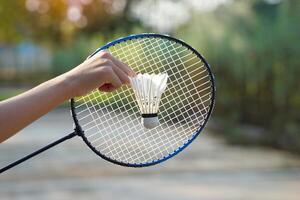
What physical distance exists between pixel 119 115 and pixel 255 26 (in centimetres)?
907

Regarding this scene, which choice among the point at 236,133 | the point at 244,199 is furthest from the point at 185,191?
the point at 236,133

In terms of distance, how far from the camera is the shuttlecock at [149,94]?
1.58m

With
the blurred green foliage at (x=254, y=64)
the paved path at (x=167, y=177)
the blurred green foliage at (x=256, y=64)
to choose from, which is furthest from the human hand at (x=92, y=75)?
the blurred green foliage at (x=256, y=64)

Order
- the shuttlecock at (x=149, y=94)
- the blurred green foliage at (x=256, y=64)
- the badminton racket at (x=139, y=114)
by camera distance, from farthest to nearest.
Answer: the blurred green foliage at (x=256, y=64)
the badminton racket at (x=139, y=114)
the shuttlecock at (x=149, y=94)

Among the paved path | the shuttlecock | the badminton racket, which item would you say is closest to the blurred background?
the paved path

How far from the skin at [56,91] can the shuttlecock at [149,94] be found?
29 centimetres

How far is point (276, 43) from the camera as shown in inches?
418

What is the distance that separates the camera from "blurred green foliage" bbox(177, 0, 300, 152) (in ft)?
33.8

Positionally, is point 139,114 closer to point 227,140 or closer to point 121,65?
point 121,65

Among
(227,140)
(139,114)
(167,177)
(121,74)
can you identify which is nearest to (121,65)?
(121,74)

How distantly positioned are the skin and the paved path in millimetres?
5514

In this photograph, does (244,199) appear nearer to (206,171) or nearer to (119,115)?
(206,171)

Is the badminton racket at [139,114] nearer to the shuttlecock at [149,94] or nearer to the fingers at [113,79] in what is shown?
the shuttlecock at [149,94]

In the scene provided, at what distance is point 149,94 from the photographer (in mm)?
1577
